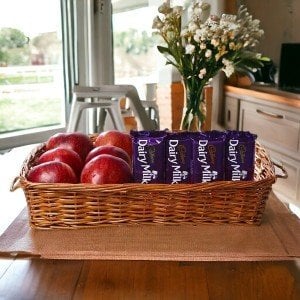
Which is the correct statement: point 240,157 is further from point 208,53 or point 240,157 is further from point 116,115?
point 116,115

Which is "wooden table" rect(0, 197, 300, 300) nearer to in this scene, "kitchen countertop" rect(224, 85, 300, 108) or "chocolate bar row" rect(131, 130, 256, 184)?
"chocolate bar row" rect(131, 130, 256, 184)

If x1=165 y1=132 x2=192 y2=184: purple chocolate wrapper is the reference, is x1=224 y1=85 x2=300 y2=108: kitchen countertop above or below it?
below

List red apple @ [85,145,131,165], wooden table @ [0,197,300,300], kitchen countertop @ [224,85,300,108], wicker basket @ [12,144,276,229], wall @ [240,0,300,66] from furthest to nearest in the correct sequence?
1. wall @ [240,0,300,66]
2. kitchen countertop @ [224,85,300,108]
3. red apple @ [85,145,131,165]
4. wicker basket @ [12,144,276,229]
5. wooden table @ [0,197,300,300]

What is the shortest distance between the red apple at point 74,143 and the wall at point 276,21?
8.38ft

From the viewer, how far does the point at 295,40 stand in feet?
9.86

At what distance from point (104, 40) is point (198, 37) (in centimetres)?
104

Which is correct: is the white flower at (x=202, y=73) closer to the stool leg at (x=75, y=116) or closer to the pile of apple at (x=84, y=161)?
the stool leg at (x=75, y=116)

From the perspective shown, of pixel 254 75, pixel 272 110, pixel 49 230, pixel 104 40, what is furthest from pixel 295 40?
pixel 49 230

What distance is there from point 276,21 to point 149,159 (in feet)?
9.15

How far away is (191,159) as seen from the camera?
28.8 inches

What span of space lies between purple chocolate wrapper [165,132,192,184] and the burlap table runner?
0.09 metres

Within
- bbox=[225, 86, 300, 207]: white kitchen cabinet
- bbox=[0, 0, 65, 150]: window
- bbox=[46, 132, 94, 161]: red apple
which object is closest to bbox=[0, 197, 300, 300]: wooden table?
bbox=[46, 132, 94, 161]: red apple

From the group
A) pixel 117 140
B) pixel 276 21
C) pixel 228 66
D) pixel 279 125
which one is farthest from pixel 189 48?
pixel 276 21

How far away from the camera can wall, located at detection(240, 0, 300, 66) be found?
9.82ft
